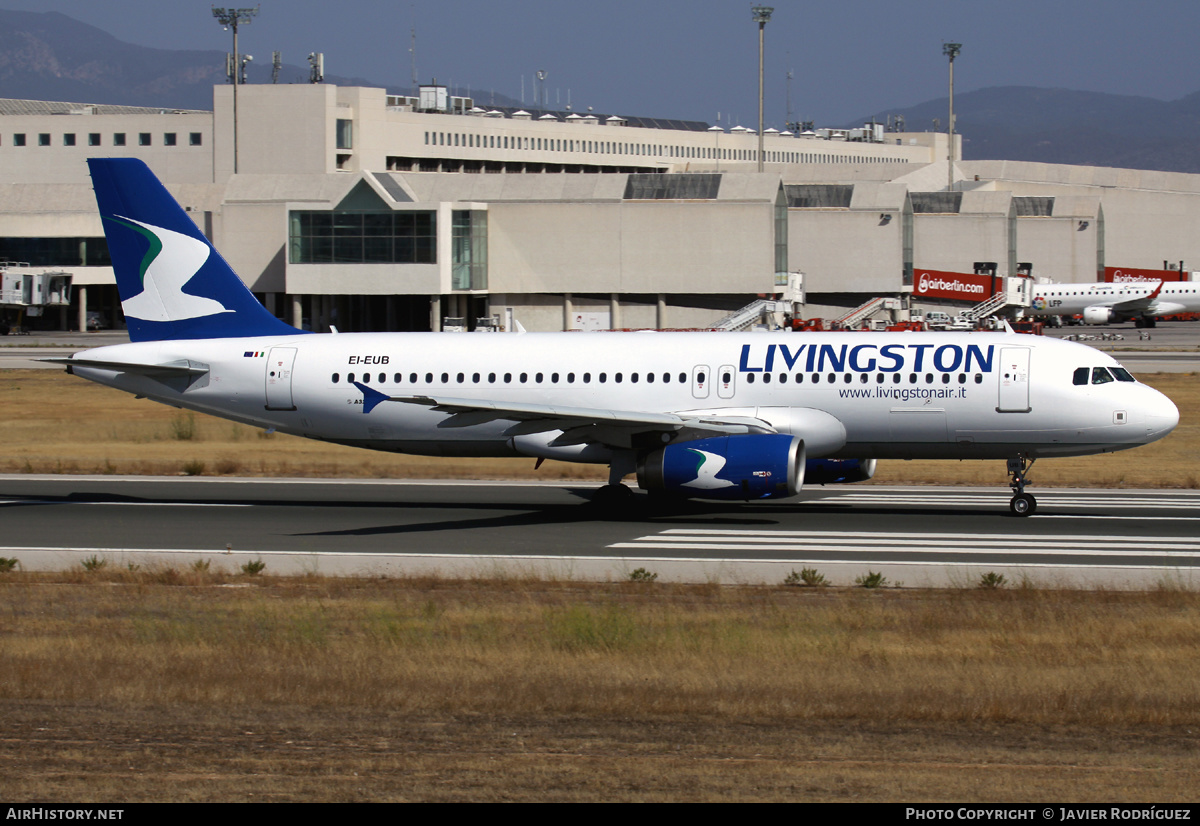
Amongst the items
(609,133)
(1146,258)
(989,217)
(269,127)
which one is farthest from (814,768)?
(609,133)

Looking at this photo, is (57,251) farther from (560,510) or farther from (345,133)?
(560,510)

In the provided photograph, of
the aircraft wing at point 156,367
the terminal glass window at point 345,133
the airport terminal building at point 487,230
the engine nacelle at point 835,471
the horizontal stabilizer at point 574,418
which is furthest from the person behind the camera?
the terminal glass window at point 345,133

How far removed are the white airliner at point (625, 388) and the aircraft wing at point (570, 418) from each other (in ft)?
0.21

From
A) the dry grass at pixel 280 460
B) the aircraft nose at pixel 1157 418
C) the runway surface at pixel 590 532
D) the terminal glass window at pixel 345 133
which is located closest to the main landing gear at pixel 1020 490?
the runway surface at pixel 590 532

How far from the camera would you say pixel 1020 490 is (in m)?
30.6


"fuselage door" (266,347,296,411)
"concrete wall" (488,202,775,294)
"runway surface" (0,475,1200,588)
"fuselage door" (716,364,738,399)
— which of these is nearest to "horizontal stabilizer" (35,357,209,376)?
"fuselage door" (266,347,296,411)

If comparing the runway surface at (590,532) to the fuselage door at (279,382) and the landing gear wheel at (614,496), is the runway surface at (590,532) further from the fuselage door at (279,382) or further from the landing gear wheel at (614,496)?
the fuselage door at (279,382)

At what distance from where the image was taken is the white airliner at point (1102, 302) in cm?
12094

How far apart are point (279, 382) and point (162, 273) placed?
434cm

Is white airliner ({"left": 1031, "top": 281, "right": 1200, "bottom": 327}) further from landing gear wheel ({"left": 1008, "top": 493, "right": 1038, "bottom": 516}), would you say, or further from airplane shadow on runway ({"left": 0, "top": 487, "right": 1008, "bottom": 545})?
landing gear wheel ({"left": 1008, "top": 493, "right": 1038, "bottom": 516})

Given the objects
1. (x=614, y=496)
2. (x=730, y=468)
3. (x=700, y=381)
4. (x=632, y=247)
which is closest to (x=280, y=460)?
(x=614, y=496)

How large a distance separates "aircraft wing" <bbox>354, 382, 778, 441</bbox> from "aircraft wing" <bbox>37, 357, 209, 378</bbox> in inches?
215

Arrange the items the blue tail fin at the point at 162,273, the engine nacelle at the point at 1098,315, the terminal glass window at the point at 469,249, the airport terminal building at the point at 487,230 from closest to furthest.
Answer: the blue tail fin at the point at 162,273
the airport terminal building at the point at 487,230
the terminal glass window at the point at 469,249
the engine nacelle at the point at 1098,315

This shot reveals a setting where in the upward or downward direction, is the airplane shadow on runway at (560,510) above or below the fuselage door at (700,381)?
below
